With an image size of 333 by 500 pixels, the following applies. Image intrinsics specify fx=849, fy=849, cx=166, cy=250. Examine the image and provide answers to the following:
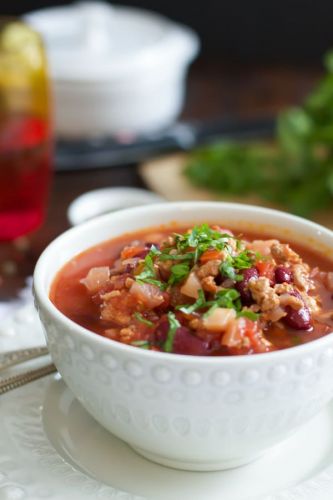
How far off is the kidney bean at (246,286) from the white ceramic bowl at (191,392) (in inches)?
9.1

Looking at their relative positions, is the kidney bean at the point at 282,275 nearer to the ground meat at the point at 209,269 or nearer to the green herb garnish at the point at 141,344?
the ground meat at the point at 209,269

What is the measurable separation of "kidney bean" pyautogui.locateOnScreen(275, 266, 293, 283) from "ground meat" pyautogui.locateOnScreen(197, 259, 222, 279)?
0.16 metres

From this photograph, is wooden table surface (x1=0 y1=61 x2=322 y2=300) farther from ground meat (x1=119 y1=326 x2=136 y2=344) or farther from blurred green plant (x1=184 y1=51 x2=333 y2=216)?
ground meat (x1=119 y1=326 x2=136 y2=344)

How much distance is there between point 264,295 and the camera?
1943 millimetres

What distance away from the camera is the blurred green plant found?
157 inches

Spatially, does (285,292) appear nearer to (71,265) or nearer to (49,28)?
(71,265)

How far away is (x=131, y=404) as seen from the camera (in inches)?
72.8

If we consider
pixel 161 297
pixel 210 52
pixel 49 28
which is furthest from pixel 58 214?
pixel 210 52

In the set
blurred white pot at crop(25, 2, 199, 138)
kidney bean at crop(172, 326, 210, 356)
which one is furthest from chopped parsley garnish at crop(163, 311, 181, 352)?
blurred white pot at crop(25, 2, 199, 138)

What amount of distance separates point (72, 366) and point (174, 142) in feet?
9.07

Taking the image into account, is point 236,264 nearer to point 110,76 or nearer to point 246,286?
point 246,286

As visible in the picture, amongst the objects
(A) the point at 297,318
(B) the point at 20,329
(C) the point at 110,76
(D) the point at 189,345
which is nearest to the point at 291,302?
(A) the point at 297,318

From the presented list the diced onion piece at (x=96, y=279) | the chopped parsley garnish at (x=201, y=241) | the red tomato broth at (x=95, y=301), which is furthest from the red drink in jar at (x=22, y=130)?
the chopped parsley garnish at (x=201, y=241)

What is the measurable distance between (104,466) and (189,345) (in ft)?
1.36
